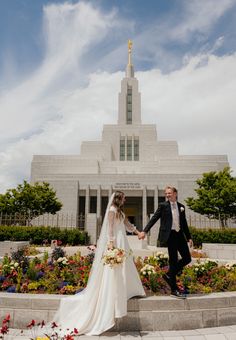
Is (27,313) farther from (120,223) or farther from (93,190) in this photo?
(93,190)

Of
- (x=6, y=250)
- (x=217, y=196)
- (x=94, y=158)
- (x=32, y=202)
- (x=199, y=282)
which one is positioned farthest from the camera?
(x=94, y=158)

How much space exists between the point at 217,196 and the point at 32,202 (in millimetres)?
19147

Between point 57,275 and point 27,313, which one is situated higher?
point 57,275

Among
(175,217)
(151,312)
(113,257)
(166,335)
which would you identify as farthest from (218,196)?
(113,257)

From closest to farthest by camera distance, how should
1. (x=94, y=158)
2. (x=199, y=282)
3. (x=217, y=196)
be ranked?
(x=199, y=282), (x=217, y=196), (x=94, y=158)

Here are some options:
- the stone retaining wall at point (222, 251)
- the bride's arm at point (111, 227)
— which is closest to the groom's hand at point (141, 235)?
the bride's arm at point (111, 227)

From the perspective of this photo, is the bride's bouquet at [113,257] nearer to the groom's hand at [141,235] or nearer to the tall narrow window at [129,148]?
the groom's hand at [141,235]

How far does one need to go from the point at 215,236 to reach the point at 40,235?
11.0 metres

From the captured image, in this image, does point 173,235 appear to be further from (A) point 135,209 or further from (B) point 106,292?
(A) point 135,209

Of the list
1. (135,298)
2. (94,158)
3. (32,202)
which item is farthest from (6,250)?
(94,158)

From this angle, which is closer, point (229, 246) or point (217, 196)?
point (229, 246)

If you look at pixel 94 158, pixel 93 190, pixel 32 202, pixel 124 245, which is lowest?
pixel 124 245

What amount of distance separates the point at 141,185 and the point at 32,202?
59.4 feet

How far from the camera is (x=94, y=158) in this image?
178 ft
